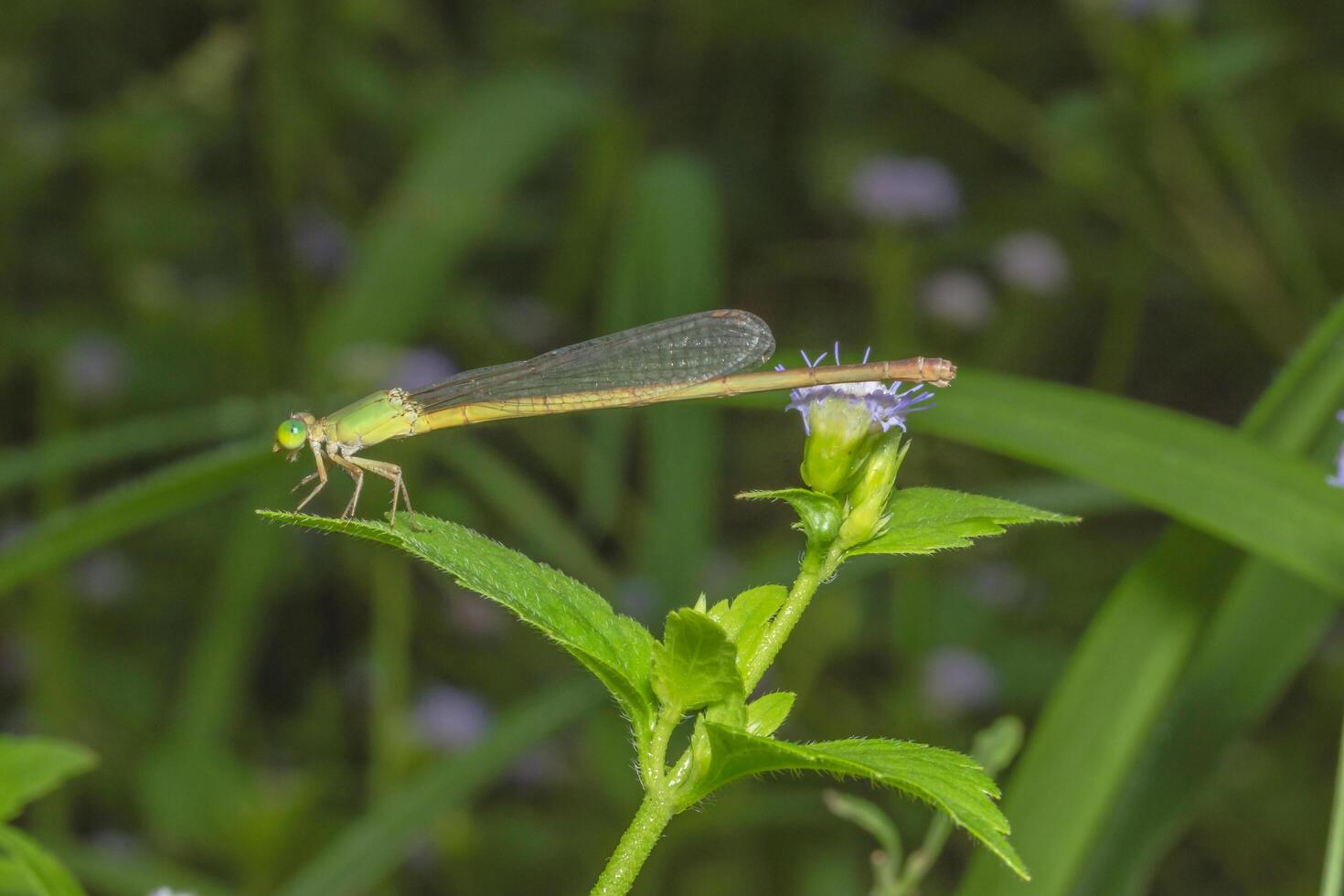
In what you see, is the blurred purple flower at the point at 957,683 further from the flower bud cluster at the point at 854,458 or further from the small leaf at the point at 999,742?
the flower bud cluster at the point at 854,458

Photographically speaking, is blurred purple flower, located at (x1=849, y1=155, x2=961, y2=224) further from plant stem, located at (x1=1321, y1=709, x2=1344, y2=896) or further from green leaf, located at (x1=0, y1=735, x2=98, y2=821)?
green leaf, located at (x1=0, y1=735, x2=98, y2=821)

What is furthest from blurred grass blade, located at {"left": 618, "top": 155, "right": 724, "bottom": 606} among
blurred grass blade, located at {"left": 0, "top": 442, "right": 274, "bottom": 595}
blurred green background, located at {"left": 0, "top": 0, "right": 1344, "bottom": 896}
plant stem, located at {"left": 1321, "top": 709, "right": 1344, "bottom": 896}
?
plant stem, located at {"left": 1321, "top": 709, "right": 1344, "bottom": 896}

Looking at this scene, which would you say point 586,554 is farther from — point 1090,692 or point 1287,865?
point 1287,865

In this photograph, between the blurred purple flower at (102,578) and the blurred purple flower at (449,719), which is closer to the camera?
the blurred purple flower at (449,719)

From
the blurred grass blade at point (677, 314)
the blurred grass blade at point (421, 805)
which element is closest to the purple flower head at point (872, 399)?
the blurred grass blade at point (421, 805)

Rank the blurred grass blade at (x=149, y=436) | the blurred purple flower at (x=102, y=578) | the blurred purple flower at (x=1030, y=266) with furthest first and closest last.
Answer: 1. the blurred purple flower at (x=1030, y=266)
2. the blurred purple flower at (x=102, y=578)
3. the blurred grass blade at (x=149, y=436)

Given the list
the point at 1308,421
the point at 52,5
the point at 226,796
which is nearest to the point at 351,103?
the point at 52,5

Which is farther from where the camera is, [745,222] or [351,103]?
[745,222]
